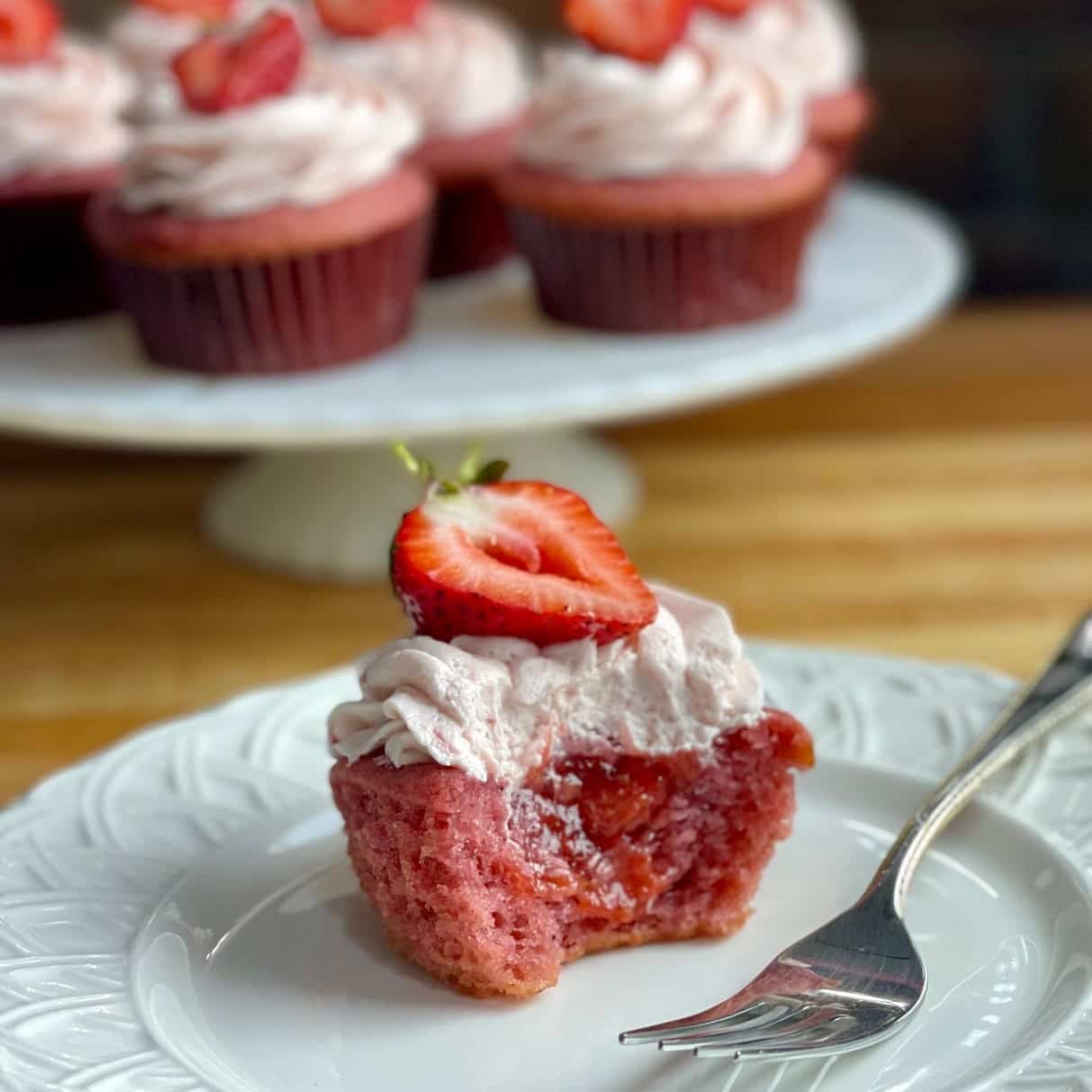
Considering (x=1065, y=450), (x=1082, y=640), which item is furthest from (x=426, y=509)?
(x=1065, y=450)

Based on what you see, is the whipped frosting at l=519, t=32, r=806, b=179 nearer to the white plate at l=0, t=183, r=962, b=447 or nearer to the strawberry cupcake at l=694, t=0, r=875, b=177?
the white plate at l=0, t=183, r=962, b=447

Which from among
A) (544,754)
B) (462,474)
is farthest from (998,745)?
(462,474)

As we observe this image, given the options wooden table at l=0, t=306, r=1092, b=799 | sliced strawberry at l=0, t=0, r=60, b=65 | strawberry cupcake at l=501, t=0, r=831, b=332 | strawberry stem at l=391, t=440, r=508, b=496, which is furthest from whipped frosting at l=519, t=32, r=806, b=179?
strawberry stem at l=391, t=440, r=508, b=496

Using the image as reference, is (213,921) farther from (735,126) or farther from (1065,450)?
(1065,450)

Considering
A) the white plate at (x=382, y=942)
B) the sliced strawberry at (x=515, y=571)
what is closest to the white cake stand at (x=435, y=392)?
the white plate at (x=382, y=942)

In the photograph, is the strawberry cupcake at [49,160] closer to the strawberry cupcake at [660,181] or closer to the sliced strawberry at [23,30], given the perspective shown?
the sliced strawberry at [23,30]

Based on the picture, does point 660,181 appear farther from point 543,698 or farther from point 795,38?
point 543,698
